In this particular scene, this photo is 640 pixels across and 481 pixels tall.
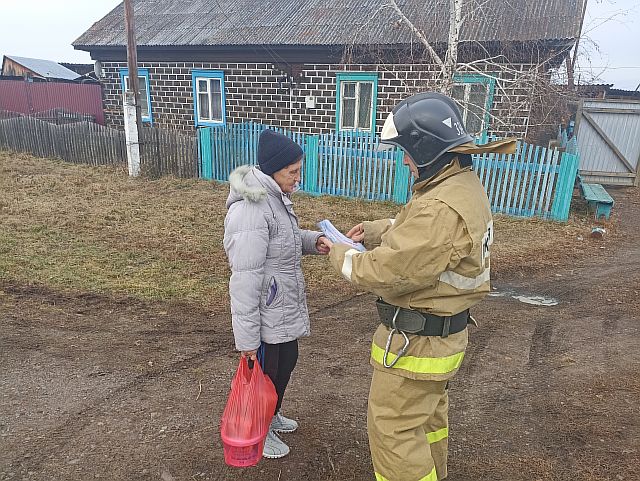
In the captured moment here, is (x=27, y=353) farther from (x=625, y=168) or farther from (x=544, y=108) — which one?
(x=625, y=168)

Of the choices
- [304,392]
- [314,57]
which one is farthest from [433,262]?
[314,57]

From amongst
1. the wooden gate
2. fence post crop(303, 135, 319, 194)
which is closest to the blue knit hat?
fence post crop(303, 135, 319, 194)

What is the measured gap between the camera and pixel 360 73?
12617mm

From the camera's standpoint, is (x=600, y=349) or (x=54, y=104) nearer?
(x=600, y=349)

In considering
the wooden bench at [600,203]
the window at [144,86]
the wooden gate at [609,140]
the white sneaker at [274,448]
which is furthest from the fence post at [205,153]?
the white sneaker at [274,448]

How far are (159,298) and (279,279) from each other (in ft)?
10.0

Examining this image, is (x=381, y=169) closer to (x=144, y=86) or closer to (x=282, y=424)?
(x=282, y=424)

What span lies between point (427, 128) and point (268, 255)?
989 millimetres

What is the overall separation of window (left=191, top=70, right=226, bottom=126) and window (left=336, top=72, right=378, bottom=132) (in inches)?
145

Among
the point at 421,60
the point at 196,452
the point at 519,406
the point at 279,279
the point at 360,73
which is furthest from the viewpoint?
the point at 360,73

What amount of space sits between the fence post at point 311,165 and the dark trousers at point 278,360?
7986 millimetres

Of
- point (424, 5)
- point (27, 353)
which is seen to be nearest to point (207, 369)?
point (27, 353)

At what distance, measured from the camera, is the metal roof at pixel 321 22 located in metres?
10.9

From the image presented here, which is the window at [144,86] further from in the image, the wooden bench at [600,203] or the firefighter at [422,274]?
the firefighter at [422,274]
